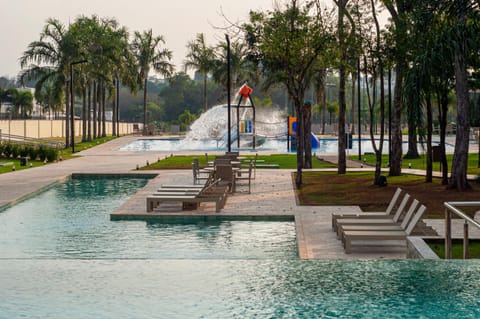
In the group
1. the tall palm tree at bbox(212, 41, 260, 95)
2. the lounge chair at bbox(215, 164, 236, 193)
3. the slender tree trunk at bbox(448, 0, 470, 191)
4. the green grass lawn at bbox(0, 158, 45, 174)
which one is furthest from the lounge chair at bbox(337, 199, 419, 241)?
the tall palm tree at bbox(212, 41, 260, 95)

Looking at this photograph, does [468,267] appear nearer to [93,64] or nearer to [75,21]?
[93,64]

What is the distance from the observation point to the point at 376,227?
13.8 metres

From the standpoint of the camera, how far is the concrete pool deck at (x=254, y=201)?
13.5m

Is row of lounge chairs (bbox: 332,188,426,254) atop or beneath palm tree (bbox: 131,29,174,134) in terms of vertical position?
beneath

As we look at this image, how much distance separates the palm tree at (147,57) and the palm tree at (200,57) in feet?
13.0

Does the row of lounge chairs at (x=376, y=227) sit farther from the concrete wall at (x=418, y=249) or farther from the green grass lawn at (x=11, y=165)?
the green grass lawn at (x=11, y=165)

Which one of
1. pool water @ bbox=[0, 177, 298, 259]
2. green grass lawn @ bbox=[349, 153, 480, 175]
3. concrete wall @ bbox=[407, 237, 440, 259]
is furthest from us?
green grass lawn @ bbox=[349, 153, 480, 175]

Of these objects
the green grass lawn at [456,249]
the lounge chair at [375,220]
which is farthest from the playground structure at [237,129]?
the green grass lawn at [456,249]

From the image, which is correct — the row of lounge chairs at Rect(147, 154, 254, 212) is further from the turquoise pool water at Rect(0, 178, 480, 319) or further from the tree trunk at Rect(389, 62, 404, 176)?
the tree trunk at Rect(389, 62, 404, 176)

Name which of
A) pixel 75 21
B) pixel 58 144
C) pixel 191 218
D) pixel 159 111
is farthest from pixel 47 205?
pixel 159 111

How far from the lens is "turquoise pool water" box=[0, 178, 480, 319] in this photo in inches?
349

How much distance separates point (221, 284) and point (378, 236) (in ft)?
12.3

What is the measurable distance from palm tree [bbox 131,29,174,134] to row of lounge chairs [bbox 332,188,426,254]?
6684 cm

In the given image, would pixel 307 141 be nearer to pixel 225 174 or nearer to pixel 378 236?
pixel 225 174
